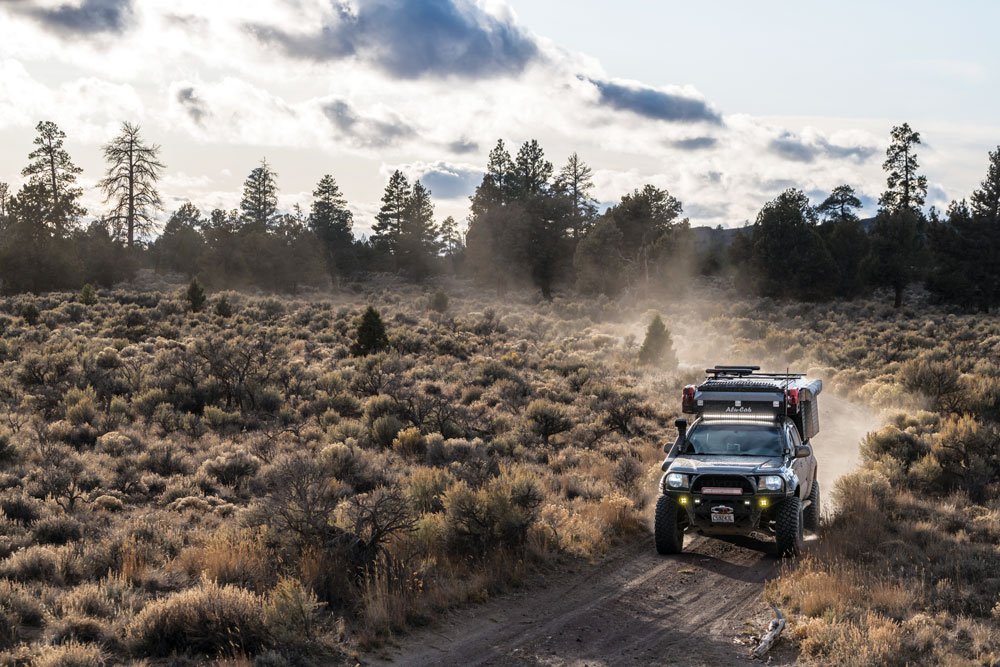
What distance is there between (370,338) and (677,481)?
22.1 meters

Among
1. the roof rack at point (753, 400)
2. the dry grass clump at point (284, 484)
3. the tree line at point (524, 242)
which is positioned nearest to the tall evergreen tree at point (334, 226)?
the tree line at point (524, 242)

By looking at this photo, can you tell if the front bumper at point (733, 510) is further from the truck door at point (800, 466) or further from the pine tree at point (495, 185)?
the pine tree at point (495, 185)

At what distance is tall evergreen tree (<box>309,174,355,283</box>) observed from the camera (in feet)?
262

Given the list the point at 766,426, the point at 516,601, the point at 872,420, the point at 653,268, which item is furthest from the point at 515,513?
the point at 653,268

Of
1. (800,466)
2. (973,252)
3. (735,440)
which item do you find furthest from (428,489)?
(973,252)

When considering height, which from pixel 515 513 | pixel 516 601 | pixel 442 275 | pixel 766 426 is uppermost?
pixel 442 275

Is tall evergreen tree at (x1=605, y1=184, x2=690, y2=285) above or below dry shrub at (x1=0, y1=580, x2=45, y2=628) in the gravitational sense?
above

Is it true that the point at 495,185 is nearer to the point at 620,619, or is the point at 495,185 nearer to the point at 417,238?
the point at 417,238

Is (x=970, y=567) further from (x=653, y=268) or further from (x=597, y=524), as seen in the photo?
(x=653, y=268)

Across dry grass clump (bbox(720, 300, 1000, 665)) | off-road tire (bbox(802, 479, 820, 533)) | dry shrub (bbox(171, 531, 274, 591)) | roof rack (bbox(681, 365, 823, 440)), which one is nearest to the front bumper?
dry grass clump (bbox(720, 300, 1000, 665))

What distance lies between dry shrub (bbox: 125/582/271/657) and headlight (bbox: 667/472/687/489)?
5710mm

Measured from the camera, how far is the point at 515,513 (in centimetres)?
1070

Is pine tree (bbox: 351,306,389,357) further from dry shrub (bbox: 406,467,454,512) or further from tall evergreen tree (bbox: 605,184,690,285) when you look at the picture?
tall evergreen tree (bbox: 605,184,690,285)

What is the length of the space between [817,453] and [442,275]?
70467 millimetres
